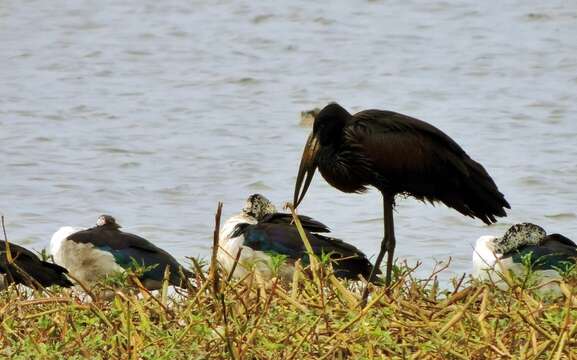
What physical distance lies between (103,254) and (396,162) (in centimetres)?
231

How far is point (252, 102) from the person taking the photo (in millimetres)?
18688

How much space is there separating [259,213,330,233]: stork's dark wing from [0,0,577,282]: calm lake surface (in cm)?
192

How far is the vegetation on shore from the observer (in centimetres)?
539

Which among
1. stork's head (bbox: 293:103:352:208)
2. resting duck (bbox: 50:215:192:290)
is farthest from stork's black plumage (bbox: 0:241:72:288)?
stork's head (bbox: 293:103:352:208)

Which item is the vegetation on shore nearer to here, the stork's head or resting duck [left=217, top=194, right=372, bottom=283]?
the stork's head

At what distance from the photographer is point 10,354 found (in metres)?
5.61

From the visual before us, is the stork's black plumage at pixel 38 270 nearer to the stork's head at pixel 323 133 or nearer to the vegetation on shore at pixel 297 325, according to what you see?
the stork's head at pixel 323 133

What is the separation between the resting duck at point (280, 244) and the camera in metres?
9.09

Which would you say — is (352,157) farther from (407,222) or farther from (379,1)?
(379,1)

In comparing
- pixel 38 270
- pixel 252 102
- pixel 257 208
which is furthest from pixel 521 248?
pixel 252 102

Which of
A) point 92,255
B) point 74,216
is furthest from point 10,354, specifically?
point 74,216

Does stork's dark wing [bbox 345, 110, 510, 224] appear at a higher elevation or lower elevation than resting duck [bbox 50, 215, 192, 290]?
higher

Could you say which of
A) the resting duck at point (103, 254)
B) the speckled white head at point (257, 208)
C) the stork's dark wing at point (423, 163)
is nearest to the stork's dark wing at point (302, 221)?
the speckled white head at point (257, 208)

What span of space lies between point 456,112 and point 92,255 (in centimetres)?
854
